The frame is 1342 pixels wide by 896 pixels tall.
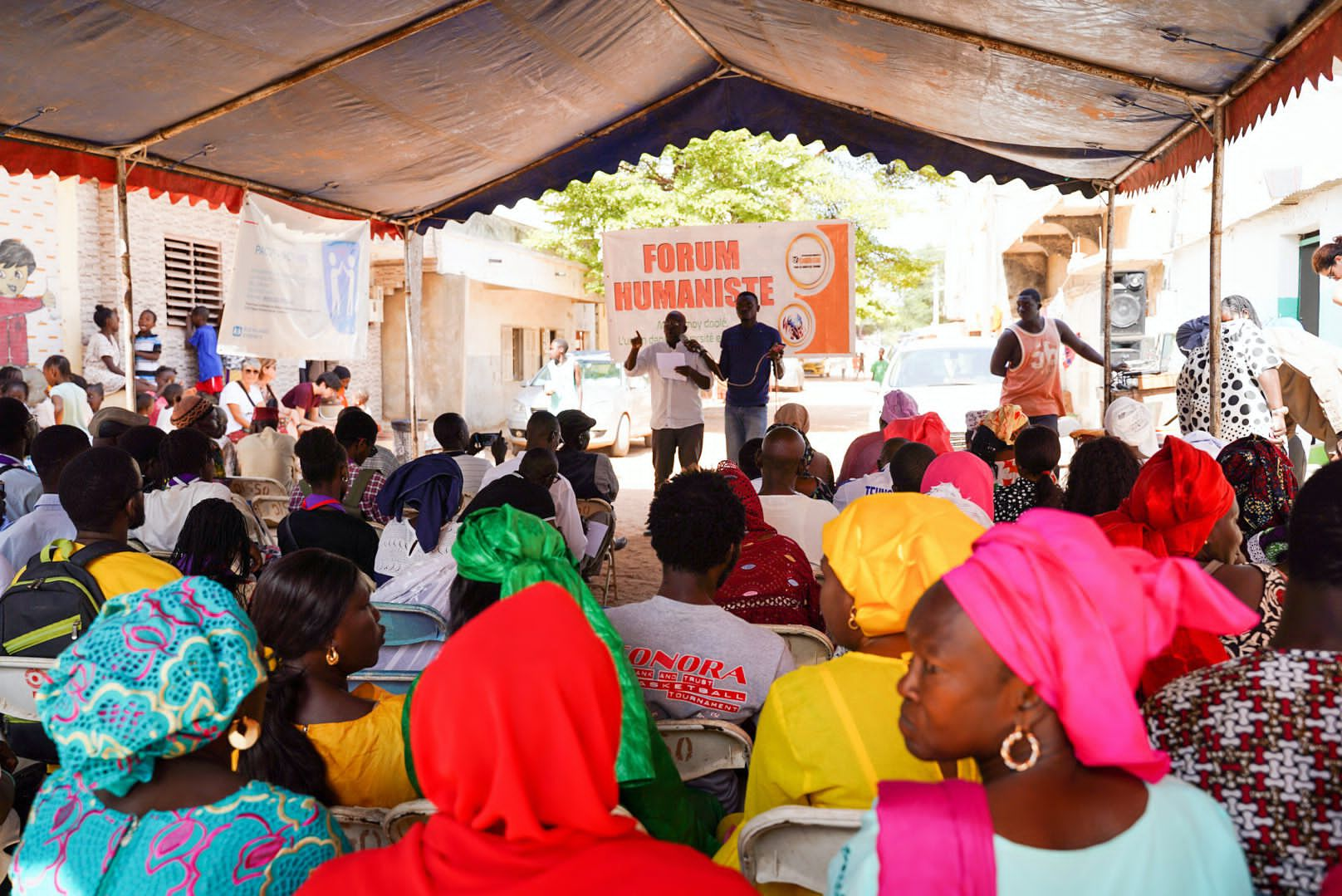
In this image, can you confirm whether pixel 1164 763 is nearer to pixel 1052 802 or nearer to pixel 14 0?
pixel 1052 802

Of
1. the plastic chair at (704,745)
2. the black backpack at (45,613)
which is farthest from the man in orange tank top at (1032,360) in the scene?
the black backpack at (45,613)

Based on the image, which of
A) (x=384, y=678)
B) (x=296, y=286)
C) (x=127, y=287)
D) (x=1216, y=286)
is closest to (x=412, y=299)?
(x=296, y=286)

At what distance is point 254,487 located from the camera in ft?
21.0

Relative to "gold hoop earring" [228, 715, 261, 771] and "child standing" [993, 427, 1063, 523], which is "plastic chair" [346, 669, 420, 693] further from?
"child standing" [993, 427, 1063, 523]

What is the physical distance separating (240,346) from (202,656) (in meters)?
6.52

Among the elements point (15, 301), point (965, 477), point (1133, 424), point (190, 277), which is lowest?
point (965, 477)

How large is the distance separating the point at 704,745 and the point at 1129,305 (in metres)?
15.5

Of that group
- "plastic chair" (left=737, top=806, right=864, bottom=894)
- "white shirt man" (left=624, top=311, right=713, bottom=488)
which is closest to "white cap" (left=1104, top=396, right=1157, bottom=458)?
"white shirt man" (left=624, top=311, right=713, bottom=488)

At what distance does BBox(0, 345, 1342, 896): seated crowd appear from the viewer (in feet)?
4.28

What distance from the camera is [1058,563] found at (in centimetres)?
132

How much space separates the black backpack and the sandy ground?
13.1ft

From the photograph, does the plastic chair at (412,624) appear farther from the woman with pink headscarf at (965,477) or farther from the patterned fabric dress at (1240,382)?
the patterned fabric dress at (1240,382)

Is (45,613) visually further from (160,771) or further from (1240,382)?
(1240,382)

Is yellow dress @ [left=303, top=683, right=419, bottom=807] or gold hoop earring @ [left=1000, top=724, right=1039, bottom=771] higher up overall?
gold hoop earring @ [left=1000, top=724, right=1039, bottom=771]
